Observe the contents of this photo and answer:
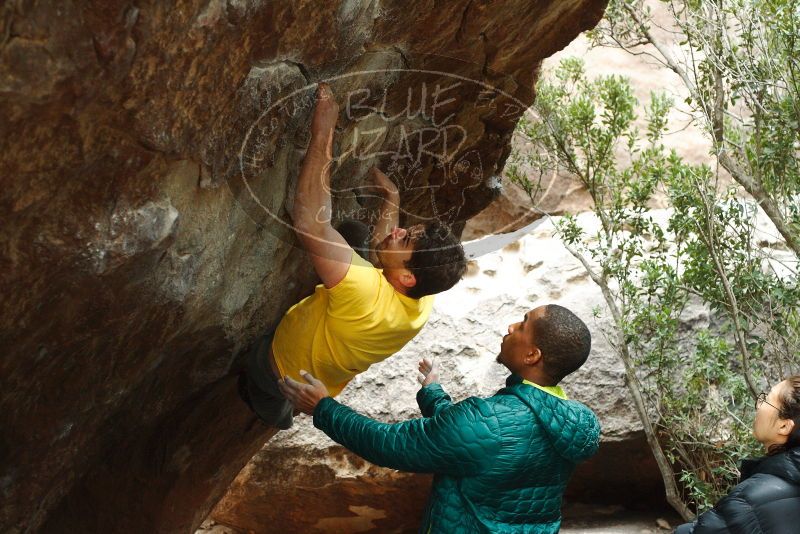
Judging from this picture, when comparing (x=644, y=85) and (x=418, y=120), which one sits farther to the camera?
(x=644, y=85)

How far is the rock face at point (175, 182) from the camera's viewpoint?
3033 mm

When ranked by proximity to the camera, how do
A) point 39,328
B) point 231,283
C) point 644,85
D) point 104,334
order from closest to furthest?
point 39,328
point 104,334
point 231,283
point 644,85

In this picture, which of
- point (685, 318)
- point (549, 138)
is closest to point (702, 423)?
point (685, 318)

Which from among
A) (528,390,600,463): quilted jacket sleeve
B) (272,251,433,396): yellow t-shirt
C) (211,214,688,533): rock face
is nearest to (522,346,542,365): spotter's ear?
(528,390,600,463): quilted jacket sleeve

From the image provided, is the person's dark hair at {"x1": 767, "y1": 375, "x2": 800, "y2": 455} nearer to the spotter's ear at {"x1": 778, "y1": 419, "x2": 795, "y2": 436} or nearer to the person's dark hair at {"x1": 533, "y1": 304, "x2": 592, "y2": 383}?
the spotter's ear at {"x1": 778, "y1": 419, "x2": 795, "y2": 436}

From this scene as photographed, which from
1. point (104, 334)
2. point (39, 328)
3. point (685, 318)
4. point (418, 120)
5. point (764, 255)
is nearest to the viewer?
point (39, 328)

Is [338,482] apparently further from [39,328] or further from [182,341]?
[39,328]

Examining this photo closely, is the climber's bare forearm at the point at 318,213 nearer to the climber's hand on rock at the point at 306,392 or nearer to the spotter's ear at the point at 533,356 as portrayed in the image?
the climber's hand on rock at the point at 306,392

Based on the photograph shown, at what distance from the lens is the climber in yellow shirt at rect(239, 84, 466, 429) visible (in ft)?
13.3

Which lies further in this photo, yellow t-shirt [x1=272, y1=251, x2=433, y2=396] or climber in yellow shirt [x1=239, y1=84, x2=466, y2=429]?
yellow t-shirt [x1=272, y1=251, x2=433, y2=396]

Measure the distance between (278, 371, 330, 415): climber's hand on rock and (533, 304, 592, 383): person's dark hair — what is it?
0.94m

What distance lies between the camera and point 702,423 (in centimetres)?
756

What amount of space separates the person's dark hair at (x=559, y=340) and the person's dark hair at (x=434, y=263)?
497mm

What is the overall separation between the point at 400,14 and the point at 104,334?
1845 mm
